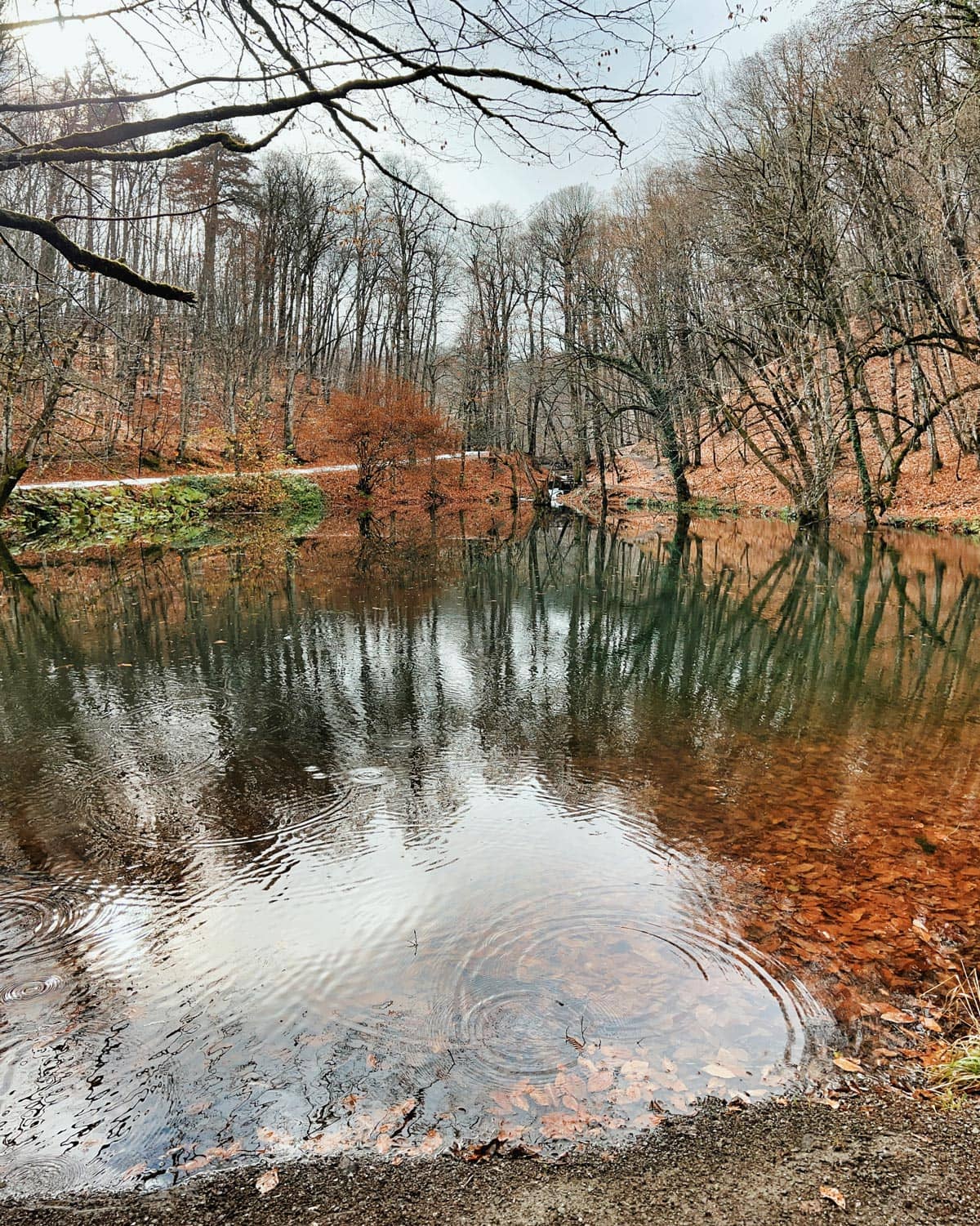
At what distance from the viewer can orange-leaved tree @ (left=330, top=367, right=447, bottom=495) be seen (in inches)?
1357

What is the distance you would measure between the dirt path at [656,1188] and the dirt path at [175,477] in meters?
19.3

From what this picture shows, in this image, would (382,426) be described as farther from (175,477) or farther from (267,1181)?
(267,1181)

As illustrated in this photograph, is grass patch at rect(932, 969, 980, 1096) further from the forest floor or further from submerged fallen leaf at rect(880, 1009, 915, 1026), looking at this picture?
the forest floor

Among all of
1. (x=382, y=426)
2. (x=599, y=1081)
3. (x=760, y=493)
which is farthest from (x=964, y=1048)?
(x=382, y=426)

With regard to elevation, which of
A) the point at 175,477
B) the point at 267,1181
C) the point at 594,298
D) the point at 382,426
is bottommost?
the point at 267,1181

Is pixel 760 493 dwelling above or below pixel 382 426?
below

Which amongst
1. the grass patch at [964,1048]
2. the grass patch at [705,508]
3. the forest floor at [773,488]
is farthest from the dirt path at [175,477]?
the grass patch at [964,1048]

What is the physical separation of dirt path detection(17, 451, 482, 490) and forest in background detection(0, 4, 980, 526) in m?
0.77

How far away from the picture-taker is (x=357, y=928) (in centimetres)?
457

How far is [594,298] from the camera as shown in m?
31.1

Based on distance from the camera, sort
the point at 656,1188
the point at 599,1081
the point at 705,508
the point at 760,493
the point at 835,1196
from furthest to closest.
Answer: the point at 705,508 → the point at 760,493 → the point at 599,1081 → the point at 656,1188 → the point at 835,1196

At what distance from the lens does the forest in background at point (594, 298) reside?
1150cm

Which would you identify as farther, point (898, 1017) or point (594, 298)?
point (594, 298)

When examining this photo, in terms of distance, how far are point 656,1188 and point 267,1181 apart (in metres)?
1.35
